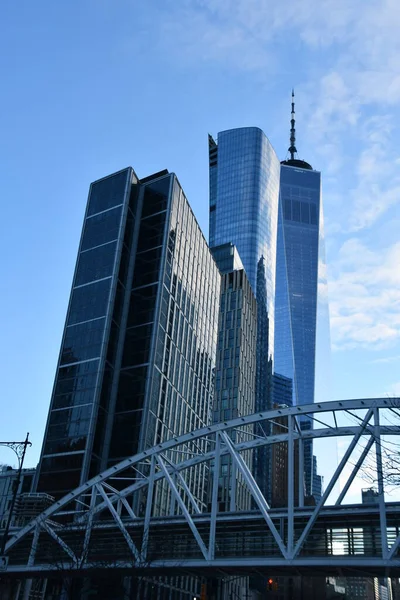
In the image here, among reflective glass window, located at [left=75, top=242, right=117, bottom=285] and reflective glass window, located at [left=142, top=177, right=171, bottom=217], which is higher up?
reflective glass window, located at [left=142, top=177, right=171, bottom=217]

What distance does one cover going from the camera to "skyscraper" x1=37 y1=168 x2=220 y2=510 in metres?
87.1

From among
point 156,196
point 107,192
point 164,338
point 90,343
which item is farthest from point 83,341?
point 156,196

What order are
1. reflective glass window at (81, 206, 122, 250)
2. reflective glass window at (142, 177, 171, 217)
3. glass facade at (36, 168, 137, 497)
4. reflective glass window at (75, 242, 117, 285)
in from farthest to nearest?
1. reflective glass window at (142, 177, 171, 217)
2. reflective glass window at (81, 206, 122, 250)
3. reflective glass window at (75, 242, 117, 285)
4. glass facade at (36, 168, 137, 497)

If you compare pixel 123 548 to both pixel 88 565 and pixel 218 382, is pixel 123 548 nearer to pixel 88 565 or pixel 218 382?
pixel 88 565

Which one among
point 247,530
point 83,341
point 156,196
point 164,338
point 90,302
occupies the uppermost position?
point 156,196

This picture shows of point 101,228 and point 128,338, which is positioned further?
point 101,228

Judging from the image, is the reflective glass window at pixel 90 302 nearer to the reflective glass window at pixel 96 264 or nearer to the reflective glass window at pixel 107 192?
the reflective glass window at pixel 96 264

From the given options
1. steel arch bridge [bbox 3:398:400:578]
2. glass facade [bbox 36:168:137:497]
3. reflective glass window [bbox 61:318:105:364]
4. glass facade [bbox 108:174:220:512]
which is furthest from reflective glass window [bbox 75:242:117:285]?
steel arch bridge [bbox 3:398:400:578]

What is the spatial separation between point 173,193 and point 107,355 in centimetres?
2960

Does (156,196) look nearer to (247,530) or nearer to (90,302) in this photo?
(90,302)

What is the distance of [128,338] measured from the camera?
315ft

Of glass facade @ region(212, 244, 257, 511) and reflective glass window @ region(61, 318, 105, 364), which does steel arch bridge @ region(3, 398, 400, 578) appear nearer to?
reflective glass window @ region(61, 318, 105, 364)

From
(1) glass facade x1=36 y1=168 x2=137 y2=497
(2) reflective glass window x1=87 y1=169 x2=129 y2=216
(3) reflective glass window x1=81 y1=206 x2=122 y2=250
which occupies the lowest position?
(1) glass facade x1=36 y1=168 x2=137 y2=497

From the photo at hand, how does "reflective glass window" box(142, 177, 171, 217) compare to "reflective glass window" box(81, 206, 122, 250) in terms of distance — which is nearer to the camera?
"reflective glass window" box(81, 206, 122, 250)
